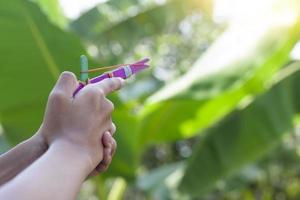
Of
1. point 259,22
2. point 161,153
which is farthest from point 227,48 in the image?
point 161,153

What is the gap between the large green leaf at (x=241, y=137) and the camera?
269cm

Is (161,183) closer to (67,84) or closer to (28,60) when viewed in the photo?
(28,60)

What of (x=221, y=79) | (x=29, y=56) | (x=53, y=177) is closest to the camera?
(x=53, y=177)

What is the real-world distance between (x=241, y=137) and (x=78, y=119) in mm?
2035

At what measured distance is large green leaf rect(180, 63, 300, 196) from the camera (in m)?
2.69

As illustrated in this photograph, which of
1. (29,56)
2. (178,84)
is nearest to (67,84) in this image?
(29,56)

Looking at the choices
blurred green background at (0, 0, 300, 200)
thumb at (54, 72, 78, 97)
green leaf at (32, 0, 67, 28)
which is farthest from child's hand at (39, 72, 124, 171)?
green leaf at (32, 0, 67, 28)

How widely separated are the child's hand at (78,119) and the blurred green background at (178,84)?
1080mm

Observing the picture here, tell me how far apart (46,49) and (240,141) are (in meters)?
1.09

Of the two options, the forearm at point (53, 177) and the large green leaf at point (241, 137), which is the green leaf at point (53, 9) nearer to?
the large green leaf at point (241, 137)

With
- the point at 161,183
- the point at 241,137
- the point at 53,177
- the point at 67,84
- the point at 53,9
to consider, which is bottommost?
the point at 53,177

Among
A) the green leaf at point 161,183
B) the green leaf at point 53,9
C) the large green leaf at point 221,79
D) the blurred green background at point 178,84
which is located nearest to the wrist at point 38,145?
the blurred green background at point 178,84

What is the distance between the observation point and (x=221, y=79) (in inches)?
81.8

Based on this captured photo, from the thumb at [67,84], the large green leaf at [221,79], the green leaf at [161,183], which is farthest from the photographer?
the green leaf at [161,183]
